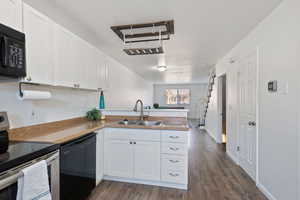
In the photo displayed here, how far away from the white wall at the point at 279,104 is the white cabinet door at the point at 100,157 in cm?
232

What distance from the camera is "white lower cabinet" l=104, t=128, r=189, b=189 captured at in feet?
7.33

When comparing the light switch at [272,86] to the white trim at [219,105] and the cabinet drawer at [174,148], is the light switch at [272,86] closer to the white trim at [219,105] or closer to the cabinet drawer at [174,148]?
the cabinet drawer at [174,148]

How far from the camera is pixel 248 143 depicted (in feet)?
8.70

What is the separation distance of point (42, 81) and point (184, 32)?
2.17m

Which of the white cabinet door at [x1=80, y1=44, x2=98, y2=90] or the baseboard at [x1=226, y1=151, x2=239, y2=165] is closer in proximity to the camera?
the white cabinet door at [x1=80, y1=44, x2=98, y2=90]

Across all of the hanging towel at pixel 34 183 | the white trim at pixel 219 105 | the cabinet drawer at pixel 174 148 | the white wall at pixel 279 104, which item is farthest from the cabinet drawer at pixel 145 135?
the white trim at pixel 219 105

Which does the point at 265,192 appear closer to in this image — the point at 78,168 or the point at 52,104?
the point at 78,168

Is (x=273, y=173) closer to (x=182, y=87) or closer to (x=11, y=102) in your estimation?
(x=11, y=102)

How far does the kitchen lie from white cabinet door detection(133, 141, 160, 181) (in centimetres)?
2

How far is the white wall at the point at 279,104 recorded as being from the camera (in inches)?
63.4

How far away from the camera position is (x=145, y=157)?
2.34 meters

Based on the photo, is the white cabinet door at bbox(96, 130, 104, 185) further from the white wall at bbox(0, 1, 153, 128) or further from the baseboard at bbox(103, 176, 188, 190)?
the white wall at bbox(0, 1, 153, 128)

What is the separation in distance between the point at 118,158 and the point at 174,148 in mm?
902

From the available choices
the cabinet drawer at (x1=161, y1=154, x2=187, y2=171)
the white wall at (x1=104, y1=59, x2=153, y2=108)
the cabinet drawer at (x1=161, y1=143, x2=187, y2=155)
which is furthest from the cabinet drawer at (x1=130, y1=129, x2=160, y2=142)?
the white wall at (x1=104, y1=59, x2=153, y2=108)
